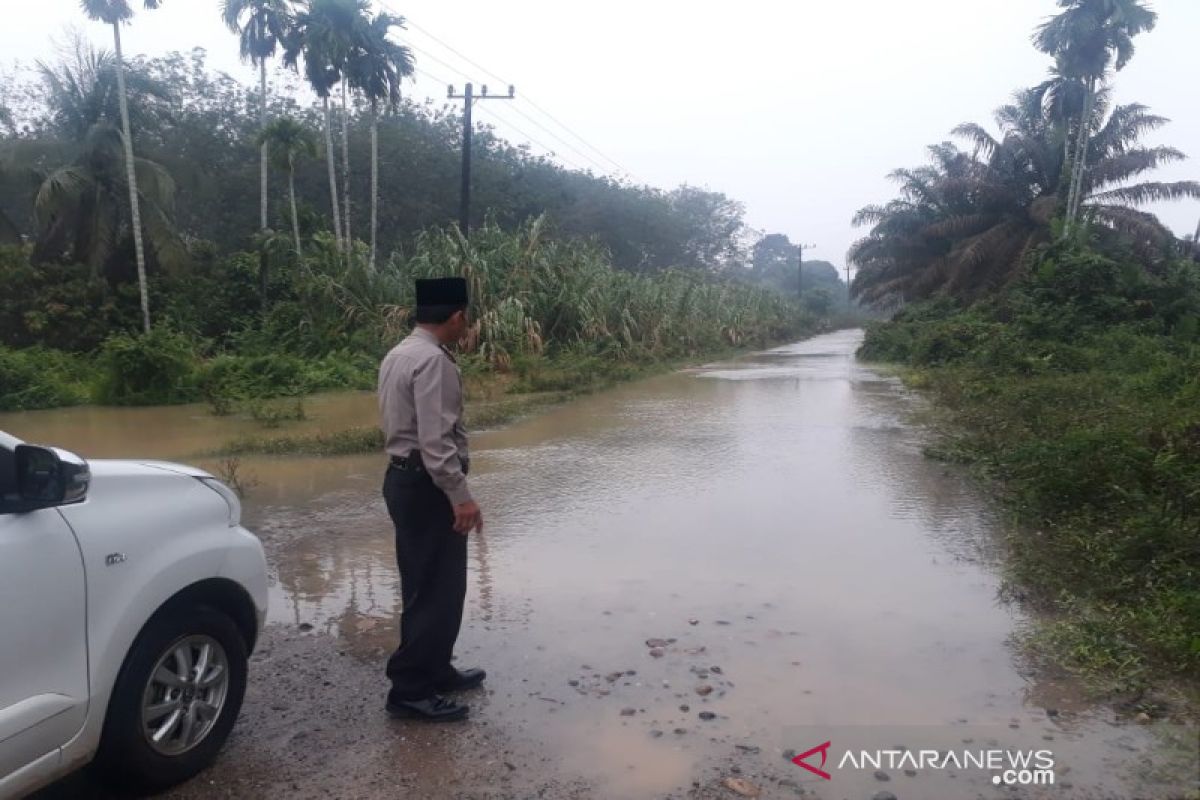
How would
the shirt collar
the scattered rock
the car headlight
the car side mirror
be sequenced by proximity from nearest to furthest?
the car side mirror → the scattered rock → the car headlight → the shirt collar

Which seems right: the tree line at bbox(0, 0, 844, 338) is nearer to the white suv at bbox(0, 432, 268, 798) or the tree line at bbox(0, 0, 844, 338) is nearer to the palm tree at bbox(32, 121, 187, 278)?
the palm tree at bbox(32, 121, 187, 278)

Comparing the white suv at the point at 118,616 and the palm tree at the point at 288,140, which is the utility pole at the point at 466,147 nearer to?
the palm tree at the point at 288,140

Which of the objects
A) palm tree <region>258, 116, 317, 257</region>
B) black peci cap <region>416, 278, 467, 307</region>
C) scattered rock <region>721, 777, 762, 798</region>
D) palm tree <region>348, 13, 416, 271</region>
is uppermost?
palm tree <region>348, 13, 416, 271</region>

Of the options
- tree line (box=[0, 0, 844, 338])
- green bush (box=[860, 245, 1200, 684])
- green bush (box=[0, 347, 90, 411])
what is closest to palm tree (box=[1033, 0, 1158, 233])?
green bush (box=[860, 245, 1200, 684])

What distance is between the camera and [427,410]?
11.7 feet

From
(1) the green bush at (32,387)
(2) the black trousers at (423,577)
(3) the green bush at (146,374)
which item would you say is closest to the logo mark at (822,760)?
(2) the black trousers at (423,577)

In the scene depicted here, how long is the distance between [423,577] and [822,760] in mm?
1686

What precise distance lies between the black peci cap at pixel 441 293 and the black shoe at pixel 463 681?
5.20ft

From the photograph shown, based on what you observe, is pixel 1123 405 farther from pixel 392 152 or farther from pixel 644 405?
pixel 392 152

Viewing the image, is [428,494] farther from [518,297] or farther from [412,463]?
[518,297]

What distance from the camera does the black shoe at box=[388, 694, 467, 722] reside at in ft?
12.1

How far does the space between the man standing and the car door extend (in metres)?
1.25

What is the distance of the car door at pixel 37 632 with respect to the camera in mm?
2510

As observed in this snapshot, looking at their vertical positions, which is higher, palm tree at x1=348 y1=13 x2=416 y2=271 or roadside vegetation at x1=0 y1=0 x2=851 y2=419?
palm tree at x1=348 y1=13 x2=416 y2=271
